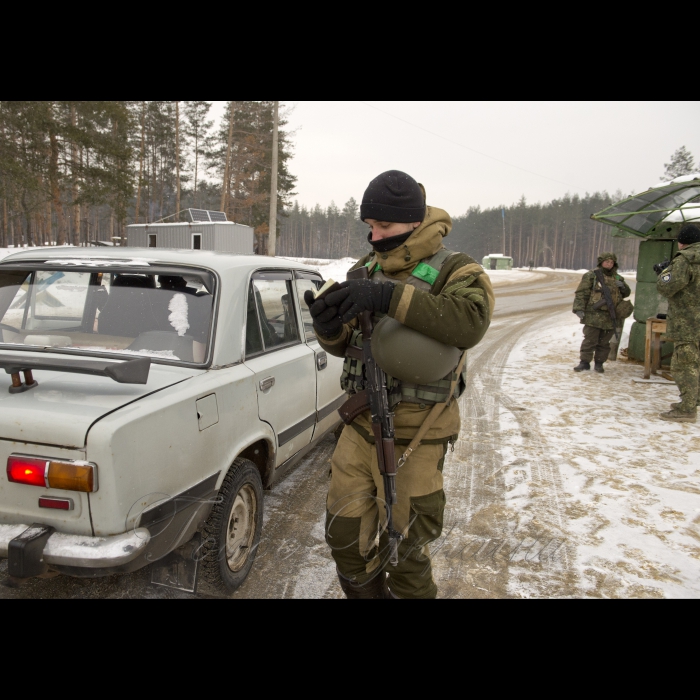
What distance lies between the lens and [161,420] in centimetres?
188

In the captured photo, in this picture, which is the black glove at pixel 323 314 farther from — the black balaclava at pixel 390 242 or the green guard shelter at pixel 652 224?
the green guard shelter at pixel 652 224

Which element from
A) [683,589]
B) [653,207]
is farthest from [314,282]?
[653,207]

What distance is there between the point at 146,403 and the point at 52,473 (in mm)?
390

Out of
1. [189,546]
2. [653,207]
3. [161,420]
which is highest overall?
[653,207]

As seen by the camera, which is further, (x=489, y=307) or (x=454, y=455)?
(x=454, y=455)

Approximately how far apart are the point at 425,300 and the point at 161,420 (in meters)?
1.12

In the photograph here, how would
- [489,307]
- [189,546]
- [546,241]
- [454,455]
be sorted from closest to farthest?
[489,307]
[189,546]
[454,455]
[546,241]

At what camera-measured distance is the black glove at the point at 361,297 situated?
5.88ft

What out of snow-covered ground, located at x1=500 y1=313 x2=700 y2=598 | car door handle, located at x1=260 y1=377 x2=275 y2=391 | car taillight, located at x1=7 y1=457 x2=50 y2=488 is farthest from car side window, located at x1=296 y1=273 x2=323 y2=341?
car taillight, located at x1=7 y1=457 x2=50 y2=488

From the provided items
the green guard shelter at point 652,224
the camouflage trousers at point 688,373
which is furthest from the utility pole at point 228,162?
the camouflage trousers at point 688,373

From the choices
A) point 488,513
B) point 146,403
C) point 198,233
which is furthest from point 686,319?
point 198,233

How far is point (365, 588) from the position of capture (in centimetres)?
218

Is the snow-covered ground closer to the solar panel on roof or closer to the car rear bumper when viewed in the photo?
the car rear bumper

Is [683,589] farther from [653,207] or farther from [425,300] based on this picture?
[653,207]
